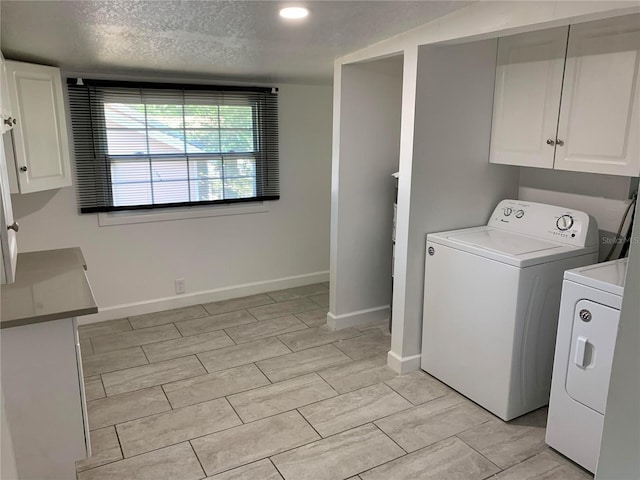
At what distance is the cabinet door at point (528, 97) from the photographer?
2.56m

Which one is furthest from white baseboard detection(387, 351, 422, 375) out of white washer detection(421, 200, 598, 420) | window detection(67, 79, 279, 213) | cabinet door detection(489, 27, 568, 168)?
window detection(67, 79, 279, 213)

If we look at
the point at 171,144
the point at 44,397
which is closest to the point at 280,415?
the point at 44,397

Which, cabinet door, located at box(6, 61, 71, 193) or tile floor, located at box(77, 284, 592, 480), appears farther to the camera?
cabinet door, located at box(6, 61, 71, 193)

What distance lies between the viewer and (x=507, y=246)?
2.64 m

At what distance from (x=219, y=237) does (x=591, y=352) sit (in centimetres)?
311

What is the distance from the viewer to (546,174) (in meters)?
3.09

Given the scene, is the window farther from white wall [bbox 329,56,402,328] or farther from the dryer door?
the dryer door

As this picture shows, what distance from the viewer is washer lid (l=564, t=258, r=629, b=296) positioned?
206cm

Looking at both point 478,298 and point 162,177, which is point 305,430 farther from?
point 162,177

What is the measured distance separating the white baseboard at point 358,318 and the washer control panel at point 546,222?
1250 millimetres

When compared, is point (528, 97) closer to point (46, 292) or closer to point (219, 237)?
point (46, 292)

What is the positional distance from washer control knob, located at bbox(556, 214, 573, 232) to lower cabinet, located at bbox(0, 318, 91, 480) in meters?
2.53

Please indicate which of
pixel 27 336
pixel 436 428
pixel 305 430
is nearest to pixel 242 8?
pixel 27 336

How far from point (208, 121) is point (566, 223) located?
2901 mm
